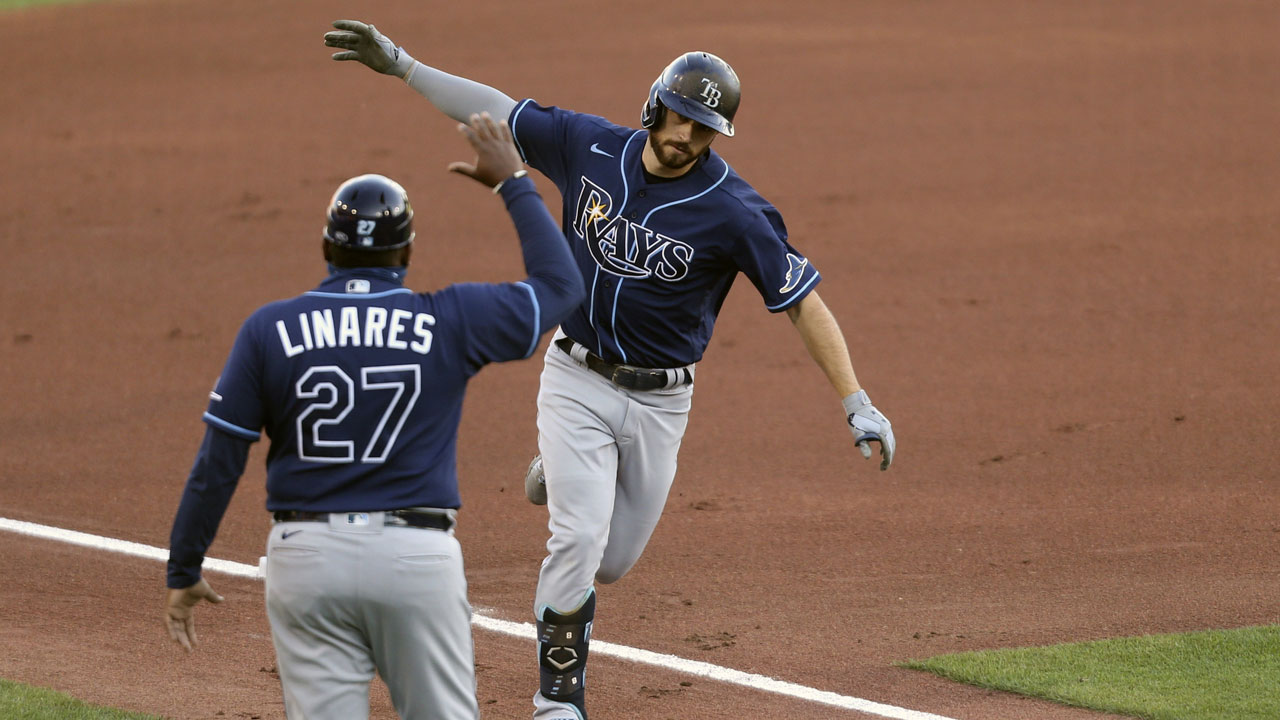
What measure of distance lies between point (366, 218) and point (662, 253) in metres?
1.58

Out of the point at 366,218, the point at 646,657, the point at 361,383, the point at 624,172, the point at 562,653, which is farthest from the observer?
the point at 646,657

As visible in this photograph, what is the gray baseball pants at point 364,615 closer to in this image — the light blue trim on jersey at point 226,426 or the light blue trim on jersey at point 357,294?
the light blue trim on jersey at point 226,426

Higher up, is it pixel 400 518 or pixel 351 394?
pixel 351 394

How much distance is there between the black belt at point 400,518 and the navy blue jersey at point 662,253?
1594 mm

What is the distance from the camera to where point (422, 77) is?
18.6 ft

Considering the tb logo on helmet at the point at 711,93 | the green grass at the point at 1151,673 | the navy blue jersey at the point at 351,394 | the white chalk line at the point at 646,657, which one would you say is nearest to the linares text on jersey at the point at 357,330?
the navy blue jersey at the point at 351,394

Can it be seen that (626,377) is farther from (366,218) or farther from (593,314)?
(366,218)

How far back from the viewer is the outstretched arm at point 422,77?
5500 mm

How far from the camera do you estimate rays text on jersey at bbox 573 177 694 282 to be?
16.5 ft

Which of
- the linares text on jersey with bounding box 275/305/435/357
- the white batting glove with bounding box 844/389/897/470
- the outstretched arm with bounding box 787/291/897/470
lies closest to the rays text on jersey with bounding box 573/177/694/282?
the outstretched arm with bounding box 787/291/897/470

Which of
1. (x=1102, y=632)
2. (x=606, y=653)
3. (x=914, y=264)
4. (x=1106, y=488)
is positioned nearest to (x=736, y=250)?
(x=606, y=653)

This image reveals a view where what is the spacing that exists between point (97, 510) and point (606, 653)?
3.15 m

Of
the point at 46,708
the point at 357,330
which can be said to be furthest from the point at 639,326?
the point at 46,708

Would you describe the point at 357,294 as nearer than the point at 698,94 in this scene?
Yes
